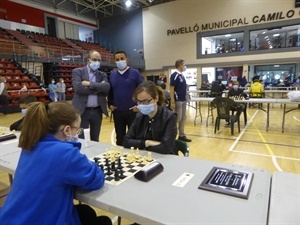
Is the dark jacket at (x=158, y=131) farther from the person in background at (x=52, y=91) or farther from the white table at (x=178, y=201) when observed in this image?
the person in background at (x=52, y=91)

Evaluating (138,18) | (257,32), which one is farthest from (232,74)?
(138,18)

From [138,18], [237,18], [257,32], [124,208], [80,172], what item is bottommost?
[124,208]

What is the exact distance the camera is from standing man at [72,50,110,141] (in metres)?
2.77

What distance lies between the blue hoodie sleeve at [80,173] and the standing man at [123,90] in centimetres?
177

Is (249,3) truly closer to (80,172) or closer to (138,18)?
(138,18)

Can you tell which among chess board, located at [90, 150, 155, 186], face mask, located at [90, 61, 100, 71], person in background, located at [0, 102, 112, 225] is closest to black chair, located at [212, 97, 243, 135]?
face mask, located at [90, 61, 100, 71]

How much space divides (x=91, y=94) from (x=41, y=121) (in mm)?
1734

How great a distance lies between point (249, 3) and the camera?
1248 centimetres

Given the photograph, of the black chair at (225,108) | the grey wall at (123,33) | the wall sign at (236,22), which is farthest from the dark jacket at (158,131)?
the grey wall at (123,33)

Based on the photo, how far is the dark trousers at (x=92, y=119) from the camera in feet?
9.28

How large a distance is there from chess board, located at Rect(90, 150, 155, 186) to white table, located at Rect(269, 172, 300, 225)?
2.55 ft

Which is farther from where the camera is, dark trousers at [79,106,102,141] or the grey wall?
the grey wall

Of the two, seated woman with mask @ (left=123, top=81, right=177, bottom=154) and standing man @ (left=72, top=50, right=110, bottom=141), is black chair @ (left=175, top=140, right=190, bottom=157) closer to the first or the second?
seated woman with mask @ (left=123, top=81, right=177, bottom=154)

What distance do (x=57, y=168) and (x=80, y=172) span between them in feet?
0.37
